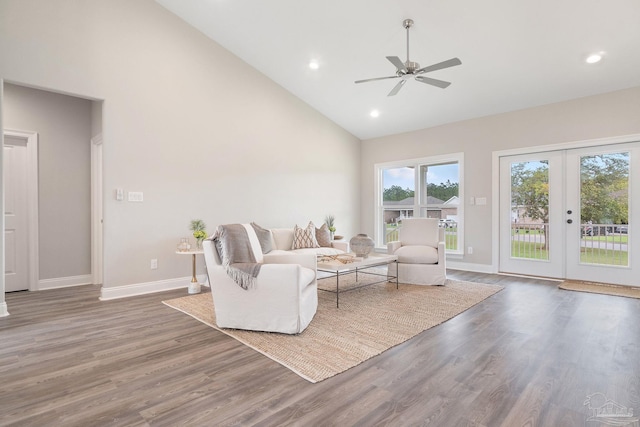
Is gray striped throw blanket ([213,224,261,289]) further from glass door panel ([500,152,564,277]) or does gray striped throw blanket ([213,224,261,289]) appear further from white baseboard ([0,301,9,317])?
glass door panel ([500,152,564,277])

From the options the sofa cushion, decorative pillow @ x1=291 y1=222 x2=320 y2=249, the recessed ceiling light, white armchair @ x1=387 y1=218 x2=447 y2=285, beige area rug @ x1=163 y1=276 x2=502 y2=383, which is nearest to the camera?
beige area rug @ x1=163 y1=276 x2=502 y2=383

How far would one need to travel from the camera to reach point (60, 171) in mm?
4652

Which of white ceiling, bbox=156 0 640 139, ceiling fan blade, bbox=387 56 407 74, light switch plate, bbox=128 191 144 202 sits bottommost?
light switch plate, bbox=128 191 144 202

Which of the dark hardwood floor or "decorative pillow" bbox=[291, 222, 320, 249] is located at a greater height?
"decorative pillow" bbox=[291, 222, 320, 249]

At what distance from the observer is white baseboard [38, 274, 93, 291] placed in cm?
450

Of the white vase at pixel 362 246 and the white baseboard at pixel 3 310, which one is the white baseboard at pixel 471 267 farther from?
the white baseboard at pixel 3 310

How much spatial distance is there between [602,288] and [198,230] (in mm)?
5501

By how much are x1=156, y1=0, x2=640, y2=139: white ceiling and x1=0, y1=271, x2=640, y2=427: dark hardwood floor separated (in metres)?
3.03

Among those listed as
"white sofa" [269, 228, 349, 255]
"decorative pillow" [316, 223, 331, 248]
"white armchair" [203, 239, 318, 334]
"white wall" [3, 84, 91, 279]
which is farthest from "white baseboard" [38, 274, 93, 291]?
"decorative pillow" [316, 223, 331, 248]

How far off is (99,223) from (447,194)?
19.2 feet

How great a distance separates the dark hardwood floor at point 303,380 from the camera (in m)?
1.68

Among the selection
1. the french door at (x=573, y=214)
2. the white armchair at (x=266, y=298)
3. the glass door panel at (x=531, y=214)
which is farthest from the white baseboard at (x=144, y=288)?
the french door at (x=573, y=214)

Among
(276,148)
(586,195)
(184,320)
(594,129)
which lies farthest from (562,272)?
(184,320)

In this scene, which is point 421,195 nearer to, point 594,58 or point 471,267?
point 471,267
